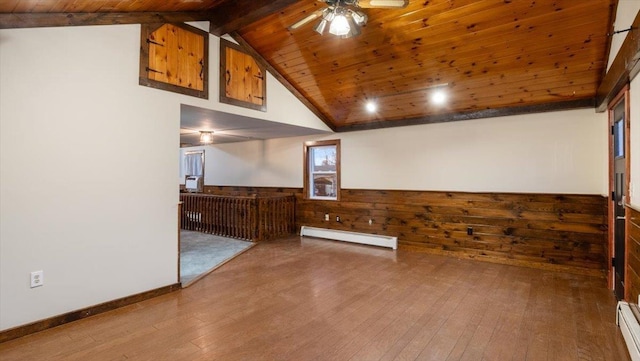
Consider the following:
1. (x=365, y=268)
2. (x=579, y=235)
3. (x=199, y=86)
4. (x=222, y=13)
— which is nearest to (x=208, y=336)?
(x=365, y=268)

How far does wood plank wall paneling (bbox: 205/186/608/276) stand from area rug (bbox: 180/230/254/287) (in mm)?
2242

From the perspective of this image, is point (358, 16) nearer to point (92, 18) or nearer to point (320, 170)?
point (92, 18)

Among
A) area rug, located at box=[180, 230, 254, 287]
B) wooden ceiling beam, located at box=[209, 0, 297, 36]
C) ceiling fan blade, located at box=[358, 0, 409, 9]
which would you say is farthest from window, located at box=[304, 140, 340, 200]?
ceiling fan blade, located at box=[358, 0, 409, 9]

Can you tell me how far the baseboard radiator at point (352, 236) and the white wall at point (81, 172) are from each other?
3308 mm

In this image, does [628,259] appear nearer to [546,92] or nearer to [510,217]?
[510,217]

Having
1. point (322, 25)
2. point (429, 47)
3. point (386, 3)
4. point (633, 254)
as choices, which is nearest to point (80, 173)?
point (322, 25)

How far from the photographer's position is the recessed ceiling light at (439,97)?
4.55 m

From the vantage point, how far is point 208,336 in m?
2.52

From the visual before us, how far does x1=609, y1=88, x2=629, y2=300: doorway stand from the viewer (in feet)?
10.1

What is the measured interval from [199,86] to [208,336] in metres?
2.82

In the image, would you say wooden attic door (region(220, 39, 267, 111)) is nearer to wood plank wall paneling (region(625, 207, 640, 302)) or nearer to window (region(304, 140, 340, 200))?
window (region(304, 140, 340, 200))

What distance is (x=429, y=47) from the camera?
12.5 ft

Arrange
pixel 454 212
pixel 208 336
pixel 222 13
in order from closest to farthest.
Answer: pixel 208 336 → pixel 222 13 → pixel 454 212

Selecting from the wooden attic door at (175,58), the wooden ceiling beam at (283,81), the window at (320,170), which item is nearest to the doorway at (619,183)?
the wooden ceiling beam at (283,81)
